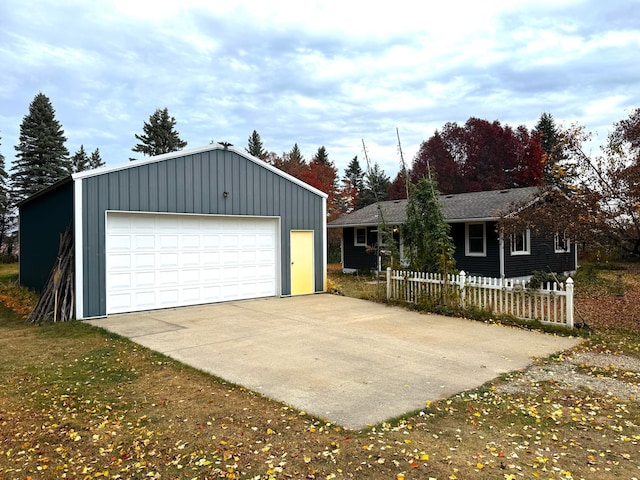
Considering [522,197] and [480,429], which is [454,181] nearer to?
[522,197]

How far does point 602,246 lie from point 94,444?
32.5ft

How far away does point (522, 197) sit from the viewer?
15.4m

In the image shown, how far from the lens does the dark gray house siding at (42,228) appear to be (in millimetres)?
9766

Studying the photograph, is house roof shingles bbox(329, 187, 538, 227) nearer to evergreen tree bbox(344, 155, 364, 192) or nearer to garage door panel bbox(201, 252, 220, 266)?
garage door panel bbox(201, 252, 220, 266)

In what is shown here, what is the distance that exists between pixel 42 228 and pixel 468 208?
13.5 meters

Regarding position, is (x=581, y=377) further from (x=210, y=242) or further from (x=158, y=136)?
(x=158, y=136)

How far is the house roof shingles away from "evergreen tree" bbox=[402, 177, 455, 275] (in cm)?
250

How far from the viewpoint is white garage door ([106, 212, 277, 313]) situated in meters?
9.41

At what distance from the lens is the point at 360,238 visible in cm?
1984

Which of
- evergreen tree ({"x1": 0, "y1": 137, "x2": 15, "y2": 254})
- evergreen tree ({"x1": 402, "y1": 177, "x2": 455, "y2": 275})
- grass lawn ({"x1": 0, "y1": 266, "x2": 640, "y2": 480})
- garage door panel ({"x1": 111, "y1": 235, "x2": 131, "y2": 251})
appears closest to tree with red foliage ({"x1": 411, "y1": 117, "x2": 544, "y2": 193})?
evergreen tree ({"x1": 402, "y1": 177, "x2": 455, "y2": 275})

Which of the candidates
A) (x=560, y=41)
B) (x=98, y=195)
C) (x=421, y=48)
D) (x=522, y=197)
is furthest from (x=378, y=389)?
(x=522, y=197)

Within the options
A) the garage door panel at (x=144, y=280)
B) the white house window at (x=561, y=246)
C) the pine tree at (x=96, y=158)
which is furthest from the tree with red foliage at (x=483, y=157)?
the pine tree at (x=96, y=158)

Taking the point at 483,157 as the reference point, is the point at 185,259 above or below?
below

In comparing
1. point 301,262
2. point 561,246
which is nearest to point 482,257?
point 561,246
